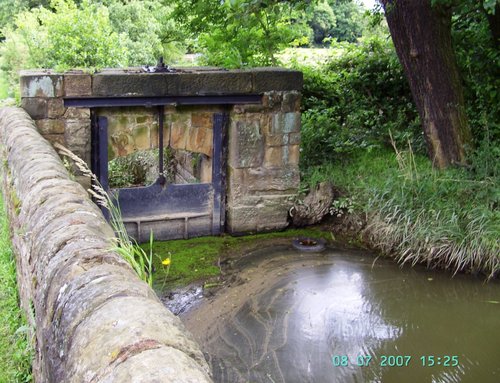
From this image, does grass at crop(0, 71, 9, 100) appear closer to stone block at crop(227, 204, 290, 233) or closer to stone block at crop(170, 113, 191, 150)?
stone block at crop(170, 113, 191, 150)

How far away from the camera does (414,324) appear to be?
17.0 feet

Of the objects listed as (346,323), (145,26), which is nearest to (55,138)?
(346,323)

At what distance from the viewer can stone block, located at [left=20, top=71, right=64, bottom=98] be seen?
6020 millimetres

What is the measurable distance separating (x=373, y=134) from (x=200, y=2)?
9.99 feet

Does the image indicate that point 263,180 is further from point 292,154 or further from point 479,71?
point 479,71

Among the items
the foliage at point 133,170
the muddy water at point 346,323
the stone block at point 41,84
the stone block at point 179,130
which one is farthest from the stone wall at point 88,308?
the foliage at point 133,170

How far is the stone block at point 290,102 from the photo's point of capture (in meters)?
7.01

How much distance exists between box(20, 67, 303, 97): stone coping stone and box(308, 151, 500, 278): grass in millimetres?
1540

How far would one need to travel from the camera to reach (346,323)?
16.8 feet

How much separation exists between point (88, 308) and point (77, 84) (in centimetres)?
461

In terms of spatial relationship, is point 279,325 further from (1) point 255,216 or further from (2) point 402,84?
(2) point 402,84

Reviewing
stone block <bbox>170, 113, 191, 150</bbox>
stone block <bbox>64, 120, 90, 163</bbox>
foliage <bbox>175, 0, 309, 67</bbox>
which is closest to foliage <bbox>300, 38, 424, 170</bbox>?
foliage <bbox>175, 0, 309, 67</bbox>

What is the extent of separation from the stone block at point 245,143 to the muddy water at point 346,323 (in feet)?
3.77

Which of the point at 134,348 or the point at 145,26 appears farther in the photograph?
the point at 145,26
